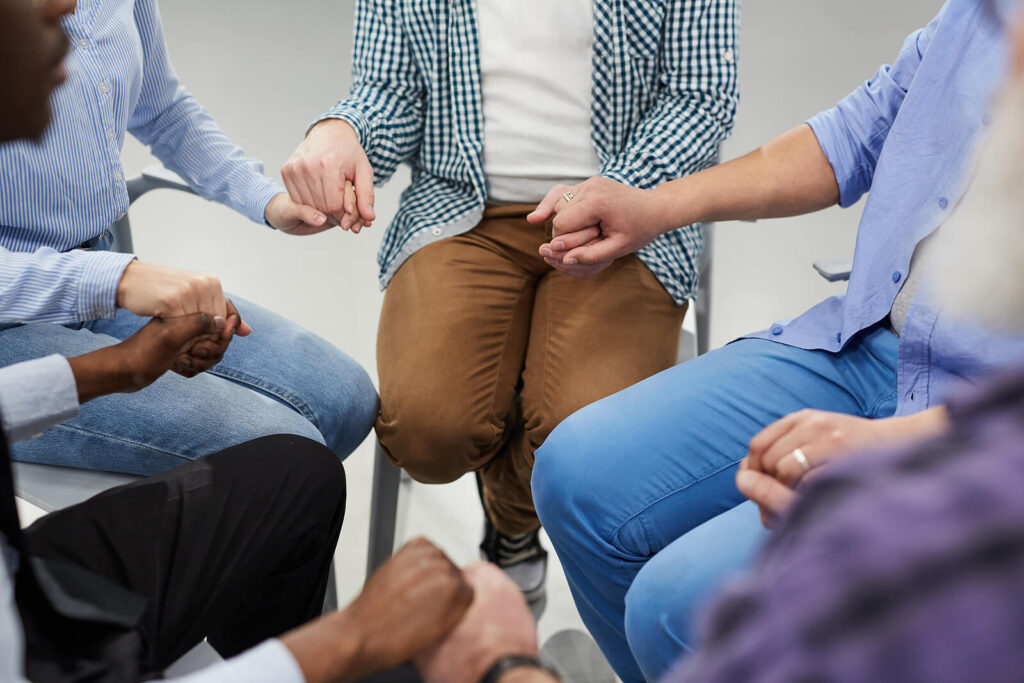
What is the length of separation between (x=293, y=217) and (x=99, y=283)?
348 mm

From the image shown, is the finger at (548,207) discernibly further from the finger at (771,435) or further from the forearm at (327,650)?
the forearm at (327,650)

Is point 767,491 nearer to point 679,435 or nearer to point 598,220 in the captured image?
point 679,435

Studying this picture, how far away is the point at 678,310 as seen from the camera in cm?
147

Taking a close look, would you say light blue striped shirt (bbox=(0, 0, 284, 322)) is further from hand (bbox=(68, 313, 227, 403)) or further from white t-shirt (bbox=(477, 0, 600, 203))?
white t-shirt (bbox=(477, 0, 600, 203))

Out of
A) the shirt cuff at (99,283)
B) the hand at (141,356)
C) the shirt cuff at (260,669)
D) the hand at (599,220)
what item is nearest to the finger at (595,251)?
the hand at (599,220)

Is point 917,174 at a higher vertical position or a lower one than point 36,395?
higher

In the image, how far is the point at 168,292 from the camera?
3.50 feet

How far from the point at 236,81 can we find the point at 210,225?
0.83 meters

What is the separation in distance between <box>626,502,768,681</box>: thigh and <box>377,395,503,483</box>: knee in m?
0.44

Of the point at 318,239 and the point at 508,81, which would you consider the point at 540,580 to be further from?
the point at 318,239

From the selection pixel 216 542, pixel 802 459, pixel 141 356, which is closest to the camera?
pixel 802 459

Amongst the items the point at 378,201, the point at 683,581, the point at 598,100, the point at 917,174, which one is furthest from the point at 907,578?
the point at 378,201

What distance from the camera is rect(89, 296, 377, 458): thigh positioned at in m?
1.31

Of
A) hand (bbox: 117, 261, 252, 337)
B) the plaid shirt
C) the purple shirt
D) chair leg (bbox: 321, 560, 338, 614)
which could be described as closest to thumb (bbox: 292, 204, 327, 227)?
the plaid shirt
